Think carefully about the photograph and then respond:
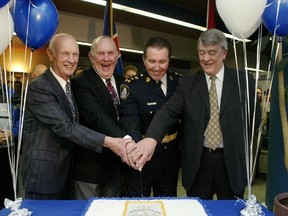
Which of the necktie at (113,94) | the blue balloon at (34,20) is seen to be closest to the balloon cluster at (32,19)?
the blue balloon at (34,20)

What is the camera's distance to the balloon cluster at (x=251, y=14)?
53.7 inches

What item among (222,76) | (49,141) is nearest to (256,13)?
(222,76)

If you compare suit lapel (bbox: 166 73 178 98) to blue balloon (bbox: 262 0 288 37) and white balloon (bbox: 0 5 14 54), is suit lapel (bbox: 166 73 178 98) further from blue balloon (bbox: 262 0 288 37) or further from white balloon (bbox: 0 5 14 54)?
white balloon (bbox: 0 5 14 54)

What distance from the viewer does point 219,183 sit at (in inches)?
68.3

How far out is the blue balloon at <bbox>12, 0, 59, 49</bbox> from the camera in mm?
1460

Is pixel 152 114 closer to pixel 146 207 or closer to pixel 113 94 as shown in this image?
pixel 113 94

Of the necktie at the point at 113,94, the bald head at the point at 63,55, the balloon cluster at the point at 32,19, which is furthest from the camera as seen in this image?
the necktie at the point at 113,94

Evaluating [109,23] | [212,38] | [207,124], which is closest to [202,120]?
[207,124]

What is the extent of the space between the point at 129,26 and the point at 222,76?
479 cm

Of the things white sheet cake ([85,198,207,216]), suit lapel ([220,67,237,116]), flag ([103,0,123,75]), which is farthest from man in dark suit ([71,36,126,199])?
flag ([103,0,123,75])

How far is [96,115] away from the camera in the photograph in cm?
180

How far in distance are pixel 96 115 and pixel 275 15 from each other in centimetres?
111

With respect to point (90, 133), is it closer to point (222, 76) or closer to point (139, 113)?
point (139, 113)

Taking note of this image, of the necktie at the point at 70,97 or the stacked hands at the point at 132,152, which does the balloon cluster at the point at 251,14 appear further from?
the necktie at the point at 70,97
